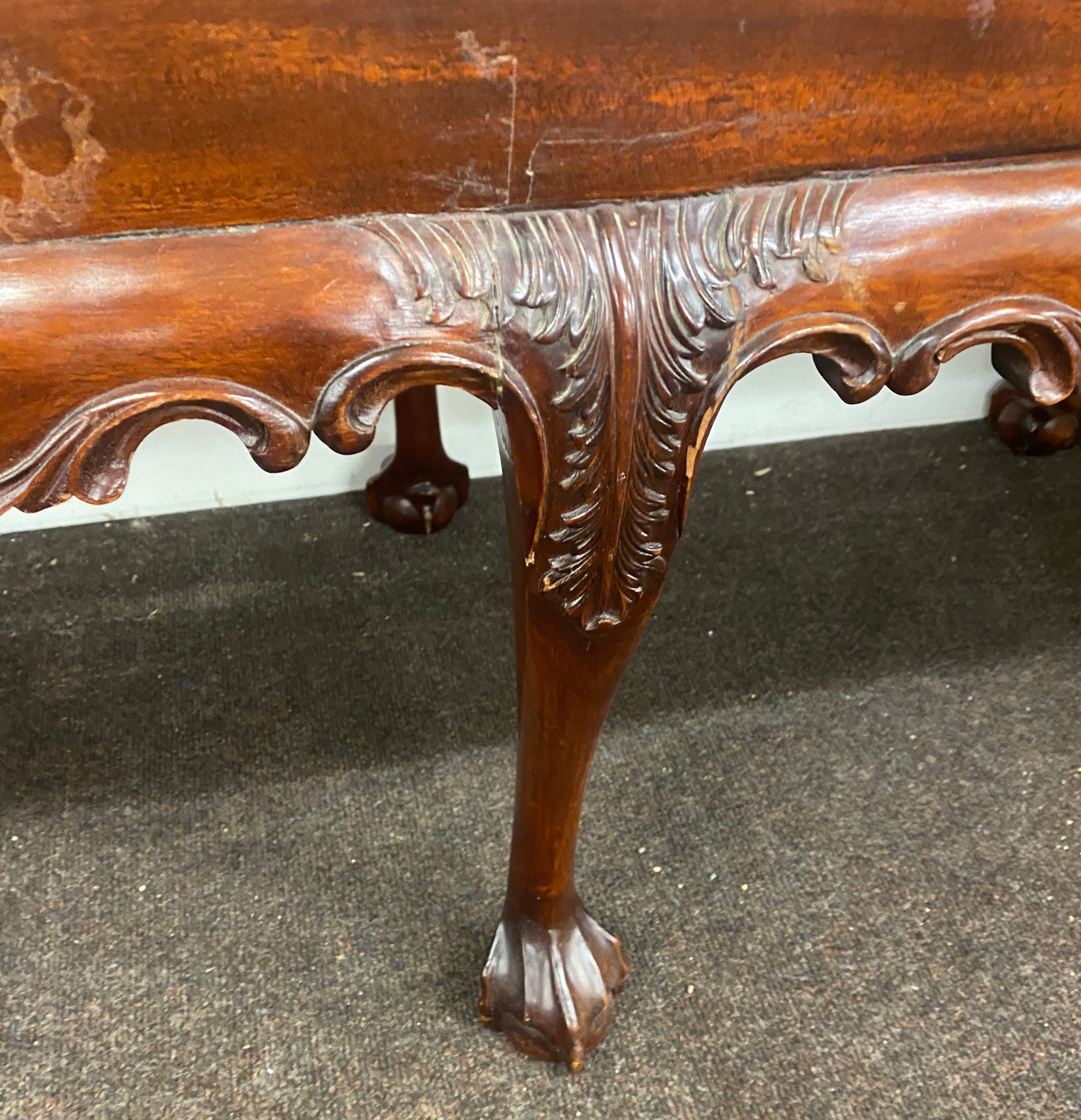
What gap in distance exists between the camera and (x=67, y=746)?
88 cm

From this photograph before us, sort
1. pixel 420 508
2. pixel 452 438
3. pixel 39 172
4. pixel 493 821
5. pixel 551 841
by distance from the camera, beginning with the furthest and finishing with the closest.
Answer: pixel 452 438
pixel 420 508
pixel 493 821
pixel 551 841
pixel 39 172

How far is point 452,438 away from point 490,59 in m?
0.88

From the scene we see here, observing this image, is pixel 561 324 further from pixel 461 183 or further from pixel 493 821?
pixel 493 821

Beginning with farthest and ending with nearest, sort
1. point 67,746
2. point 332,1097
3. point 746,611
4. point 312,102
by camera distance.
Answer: point 746,611 → point 67,746 → point 332,1097 → point 312,102

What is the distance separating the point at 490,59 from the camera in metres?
0.34

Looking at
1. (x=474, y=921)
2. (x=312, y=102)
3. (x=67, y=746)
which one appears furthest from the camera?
(x=67, y=746)

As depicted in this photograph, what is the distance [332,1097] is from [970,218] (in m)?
0.64

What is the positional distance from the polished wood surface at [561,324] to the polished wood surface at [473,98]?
1 cm

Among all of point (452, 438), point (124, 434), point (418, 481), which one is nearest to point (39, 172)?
point (124, 434)

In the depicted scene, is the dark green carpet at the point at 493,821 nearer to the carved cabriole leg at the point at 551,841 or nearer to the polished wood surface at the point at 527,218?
the carved cabriole leg at the point at 551,841

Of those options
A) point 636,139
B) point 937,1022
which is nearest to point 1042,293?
point 636,139

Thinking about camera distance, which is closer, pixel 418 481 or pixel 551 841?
pixel 551 841

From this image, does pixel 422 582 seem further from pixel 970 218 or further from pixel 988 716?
pixel 970 218

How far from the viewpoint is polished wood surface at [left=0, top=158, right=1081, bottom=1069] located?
362 mm
